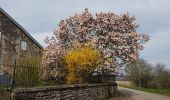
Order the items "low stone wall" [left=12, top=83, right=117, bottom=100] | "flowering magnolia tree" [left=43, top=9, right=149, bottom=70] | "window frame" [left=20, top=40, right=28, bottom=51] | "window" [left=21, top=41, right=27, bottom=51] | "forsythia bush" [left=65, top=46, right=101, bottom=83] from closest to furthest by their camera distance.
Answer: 1. "low stone wall" [left=12, top=83, right=117, bottom=100]
2. "forsythia bush" [left=65, top=46, right=101, bottom=83]
3. "flowering magnolia tree" [left=43, top=9, right=149, bottom=70]
4. "window frame" [left=20, top=40, right=28, bottom=51]
5. "window" [left=21, top=41, right=27, bottom=51]

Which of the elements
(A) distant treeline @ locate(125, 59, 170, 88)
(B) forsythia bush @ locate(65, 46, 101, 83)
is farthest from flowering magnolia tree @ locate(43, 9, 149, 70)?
(A) distant treeline @ locate(125, 59, 170, 88)

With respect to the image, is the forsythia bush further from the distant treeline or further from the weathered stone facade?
the distant treeline

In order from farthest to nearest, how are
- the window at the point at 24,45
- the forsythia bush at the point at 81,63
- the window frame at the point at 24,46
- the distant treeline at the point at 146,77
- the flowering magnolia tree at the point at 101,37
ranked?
the distant treeline at the point at 146,77
the window at the point at 24,45
the window frame at the point at 24,46
the flowering magnolia tree at the point at 101,37
the forsythia bush at the point at 81,63

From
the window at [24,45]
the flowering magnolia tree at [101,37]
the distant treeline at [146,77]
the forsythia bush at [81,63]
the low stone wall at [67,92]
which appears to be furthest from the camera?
the distant treeline at [146,77]

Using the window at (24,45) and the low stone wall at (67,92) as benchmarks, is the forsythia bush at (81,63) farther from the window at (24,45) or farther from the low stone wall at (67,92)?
the window at (24,45)

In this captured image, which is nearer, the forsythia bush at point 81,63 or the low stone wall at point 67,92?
the low stone wall at point 67,92

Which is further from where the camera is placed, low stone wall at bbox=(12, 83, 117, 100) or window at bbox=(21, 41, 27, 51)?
window at bbox=(21, 41, 27, 51)

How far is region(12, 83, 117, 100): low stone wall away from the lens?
51.8 ft

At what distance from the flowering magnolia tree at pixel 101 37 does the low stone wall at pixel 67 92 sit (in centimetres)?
388

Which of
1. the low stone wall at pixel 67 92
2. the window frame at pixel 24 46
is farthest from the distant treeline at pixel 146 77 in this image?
the low stone wall at pixel 67 92

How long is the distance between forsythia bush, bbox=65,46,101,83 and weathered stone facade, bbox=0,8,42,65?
32.7 feet

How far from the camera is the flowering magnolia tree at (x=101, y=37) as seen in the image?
3338 cm

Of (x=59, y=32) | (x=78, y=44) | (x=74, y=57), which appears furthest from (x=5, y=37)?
(x=74, y=57)

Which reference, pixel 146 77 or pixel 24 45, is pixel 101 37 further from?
pixel 146 77
